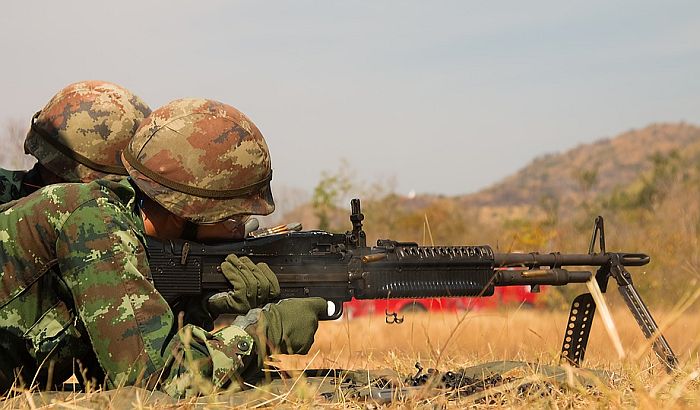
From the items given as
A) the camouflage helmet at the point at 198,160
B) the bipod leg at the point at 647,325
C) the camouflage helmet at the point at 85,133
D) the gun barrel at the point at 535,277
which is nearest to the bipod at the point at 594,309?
the bipod leg at the point at 647,325

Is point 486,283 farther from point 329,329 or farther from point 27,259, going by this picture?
point 329,329

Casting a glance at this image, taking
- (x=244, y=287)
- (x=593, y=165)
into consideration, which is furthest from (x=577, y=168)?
(x=244, y=287)

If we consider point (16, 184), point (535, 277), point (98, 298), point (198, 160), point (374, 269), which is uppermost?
point (198, 160)

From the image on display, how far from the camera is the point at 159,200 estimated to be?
4.35 meters

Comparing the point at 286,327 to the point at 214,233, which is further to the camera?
the point at 214,233

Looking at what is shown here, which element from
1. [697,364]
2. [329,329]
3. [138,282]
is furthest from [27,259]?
[329,329]

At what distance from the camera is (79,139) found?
579cm

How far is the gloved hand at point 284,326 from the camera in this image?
13.3 feet

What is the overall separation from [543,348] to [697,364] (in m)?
1.59

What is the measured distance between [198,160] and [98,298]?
0.91 metres

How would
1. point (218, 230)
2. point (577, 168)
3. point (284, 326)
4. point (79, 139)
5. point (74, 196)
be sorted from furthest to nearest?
point (577, 168) < point (79, 139) < point (218, 230) < point (284, 326) < point (74, 196)

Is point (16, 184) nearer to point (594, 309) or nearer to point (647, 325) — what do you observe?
point (594, 309)

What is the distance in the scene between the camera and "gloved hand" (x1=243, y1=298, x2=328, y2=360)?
13.3 feet

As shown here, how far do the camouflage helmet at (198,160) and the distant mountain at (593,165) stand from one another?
79.5 m
